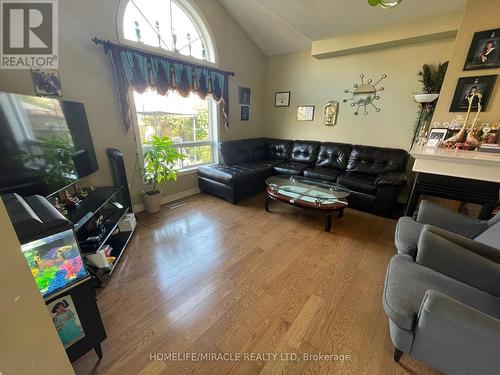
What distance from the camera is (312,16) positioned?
9.42ft

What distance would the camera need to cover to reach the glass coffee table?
2422 millimetres

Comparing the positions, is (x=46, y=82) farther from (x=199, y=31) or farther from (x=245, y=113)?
(x=245, y=113)

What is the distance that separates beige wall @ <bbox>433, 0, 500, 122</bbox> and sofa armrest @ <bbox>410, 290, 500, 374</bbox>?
2515 mm

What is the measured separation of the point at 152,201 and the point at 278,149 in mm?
2646

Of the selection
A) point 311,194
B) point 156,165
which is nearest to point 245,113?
point 156,165

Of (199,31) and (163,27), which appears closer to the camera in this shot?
(163,27)

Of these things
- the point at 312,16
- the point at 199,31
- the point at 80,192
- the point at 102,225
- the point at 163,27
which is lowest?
the point at 102,225

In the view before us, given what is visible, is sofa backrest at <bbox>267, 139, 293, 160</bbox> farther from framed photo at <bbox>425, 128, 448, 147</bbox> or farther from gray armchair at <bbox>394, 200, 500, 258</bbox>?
gray armchair at <bbox>394, 200, 500, 258</bbox>

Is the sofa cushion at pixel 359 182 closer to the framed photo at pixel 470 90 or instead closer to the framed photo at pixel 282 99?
the framed photo at pixel 470 90

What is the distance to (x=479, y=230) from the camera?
1.49 metres

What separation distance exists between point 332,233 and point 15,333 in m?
2.48

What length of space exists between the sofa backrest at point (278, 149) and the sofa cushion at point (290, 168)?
0.37 metres

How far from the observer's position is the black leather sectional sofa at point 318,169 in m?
2.78

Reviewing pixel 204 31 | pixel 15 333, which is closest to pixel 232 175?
pixel 204 31
